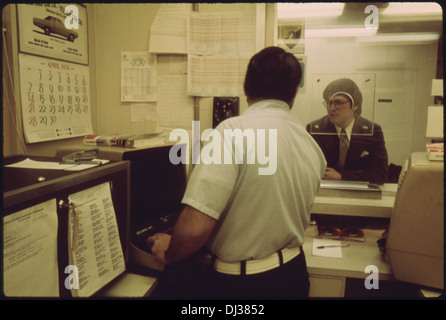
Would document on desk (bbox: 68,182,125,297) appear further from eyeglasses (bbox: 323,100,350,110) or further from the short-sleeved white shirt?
eyeglasses (bbox: 323,100,350,110)

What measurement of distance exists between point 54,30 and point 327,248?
1481 millimetres

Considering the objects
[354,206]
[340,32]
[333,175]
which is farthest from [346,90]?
[354,206]

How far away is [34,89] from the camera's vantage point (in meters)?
1.43

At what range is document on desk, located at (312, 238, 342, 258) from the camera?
4.66ft

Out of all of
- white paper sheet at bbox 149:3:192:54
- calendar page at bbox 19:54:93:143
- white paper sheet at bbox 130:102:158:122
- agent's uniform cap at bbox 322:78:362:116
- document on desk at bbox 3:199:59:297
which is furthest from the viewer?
white paper sheet at bbox 130:102:158:122

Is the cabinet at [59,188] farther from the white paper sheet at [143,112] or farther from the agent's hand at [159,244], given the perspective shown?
the white paper sheet at [143,112]

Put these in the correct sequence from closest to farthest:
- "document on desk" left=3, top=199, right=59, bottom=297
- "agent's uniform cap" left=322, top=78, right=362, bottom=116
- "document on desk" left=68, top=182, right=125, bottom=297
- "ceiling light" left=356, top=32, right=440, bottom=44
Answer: "document on desk" left=3, top=199, right=59, bottom=297, "document on desk" left=68, top=182, right=125, bottom=297, "ceiling light" left=356, top=32, right=440, bottom=44, "agent's uniform cap" left=322, top=78, right=362, bottom=116

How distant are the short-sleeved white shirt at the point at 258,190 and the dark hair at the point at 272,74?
0.03 m

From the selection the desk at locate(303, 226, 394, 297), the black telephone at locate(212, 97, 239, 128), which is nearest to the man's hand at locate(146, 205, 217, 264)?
the desk at locate(303, 226, 394, 297)

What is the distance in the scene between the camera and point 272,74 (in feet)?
3.53

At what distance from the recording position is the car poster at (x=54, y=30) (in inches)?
54.2

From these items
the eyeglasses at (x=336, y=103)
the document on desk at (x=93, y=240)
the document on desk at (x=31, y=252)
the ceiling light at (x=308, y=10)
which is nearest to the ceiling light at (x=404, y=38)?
the ceiling light at (x=308, y=10)

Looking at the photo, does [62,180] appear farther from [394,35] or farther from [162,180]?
[394,35]

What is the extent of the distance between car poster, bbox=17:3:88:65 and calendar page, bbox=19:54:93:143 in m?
0.04
